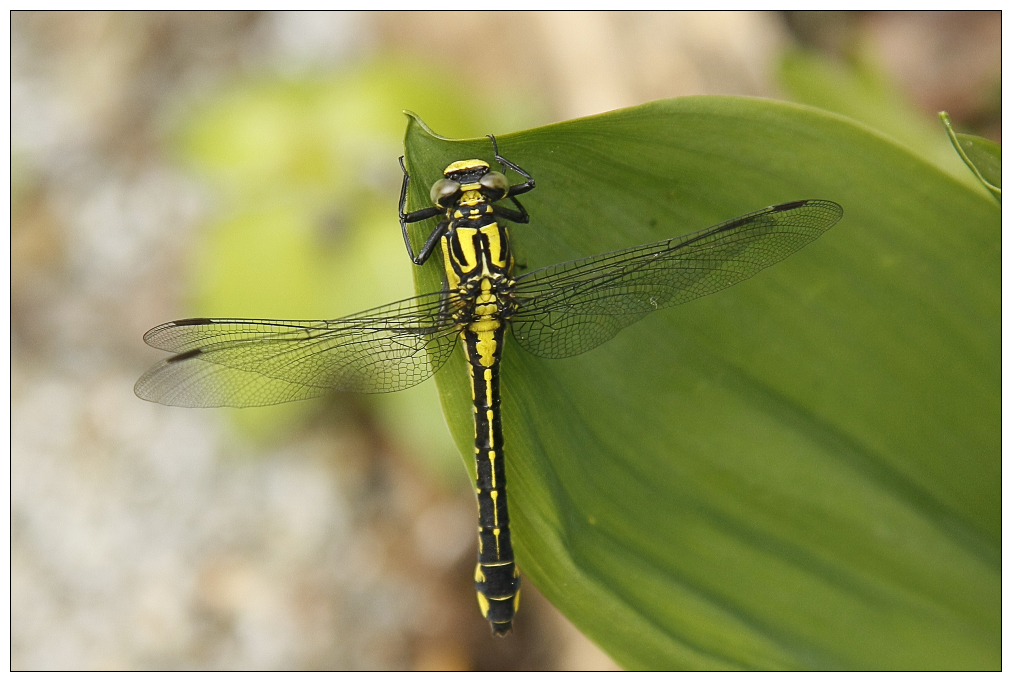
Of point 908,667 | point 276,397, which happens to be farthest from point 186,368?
→ point 908,667

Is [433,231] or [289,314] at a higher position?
[289,314]

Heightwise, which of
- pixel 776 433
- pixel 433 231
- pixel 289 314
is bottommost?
pixel 776 433

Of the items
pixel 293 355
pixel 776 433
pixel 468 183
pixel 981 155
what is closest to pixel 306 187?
pixel 293 355

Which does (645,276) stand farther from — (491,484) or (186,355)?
(186,355)

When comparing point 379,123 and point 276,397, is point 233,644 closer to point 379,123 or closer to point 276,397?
point 276,397

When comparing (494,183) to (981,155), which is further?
(494,183)

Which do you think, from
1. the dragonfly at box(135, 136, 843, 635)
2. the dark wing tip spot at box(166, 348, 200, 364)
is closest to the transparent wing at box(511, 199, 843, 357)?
the dragonfly at box(135, 136, 843, 635)
